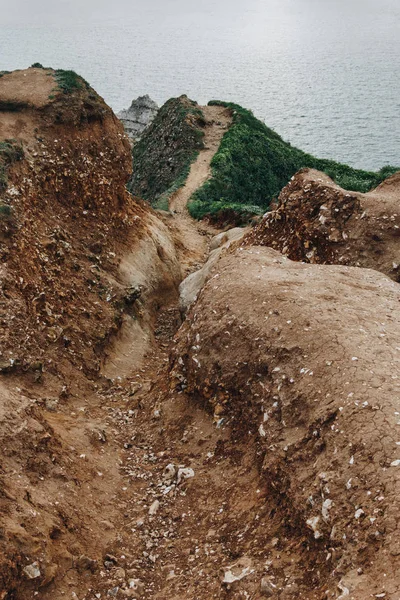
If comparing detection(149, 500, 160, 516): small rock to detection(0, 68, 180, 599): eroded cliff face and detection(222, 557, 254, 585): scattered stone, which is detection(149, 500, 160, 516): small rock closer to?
Result: detection(0, 68, 180, 599): eroded cliff face

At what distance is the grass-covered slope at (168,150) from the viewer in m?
51.9

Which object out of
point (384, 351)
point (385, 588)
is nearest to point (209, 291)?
point (384, 351)

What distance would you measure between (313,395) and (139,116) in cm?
7244

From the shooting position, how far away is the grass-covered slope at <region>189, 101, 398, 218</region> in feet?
158

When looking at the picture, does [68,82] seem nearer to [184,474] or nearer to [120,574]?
[184,474]

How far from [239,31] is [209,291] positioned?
520 ft

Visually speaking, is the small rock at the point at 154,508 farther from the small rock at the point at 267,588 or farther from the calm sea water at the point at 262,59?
the calm sea water at the point at 262,59

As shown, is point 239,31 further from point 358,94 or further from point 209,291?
point 209,291

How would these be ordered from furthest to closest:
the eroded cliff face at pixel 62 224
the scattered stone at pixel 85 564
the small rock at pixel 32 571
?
the eroded cliff face at pixel 62 224 → the scattered stone at pixel 85 564 → the small rock at pixel 32 571

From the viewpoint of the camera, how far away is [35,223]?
2306cm

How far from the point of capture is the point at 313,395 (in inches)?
519

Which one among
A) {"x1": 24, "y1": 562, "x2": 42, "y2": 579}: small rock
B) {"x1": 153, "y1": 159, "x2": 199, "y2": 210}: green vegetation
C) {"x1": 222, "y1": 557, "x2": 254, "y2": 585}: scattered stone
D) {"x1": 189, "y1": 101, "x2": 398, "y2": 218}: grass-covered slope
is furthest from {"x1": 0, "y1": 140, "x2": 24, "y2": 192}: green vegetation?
{"x1": 189, "y1": 101, "x2": 398, "y2": 218}: grass-covered slope

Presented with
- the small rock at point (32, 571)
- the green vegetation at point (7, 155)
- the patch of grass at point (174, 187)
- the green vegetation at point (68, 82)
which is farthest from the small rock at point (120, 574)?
the patch of grass at point (174, 187)

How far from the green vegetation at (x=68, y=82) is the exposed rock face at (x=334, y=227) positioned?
10499mm
